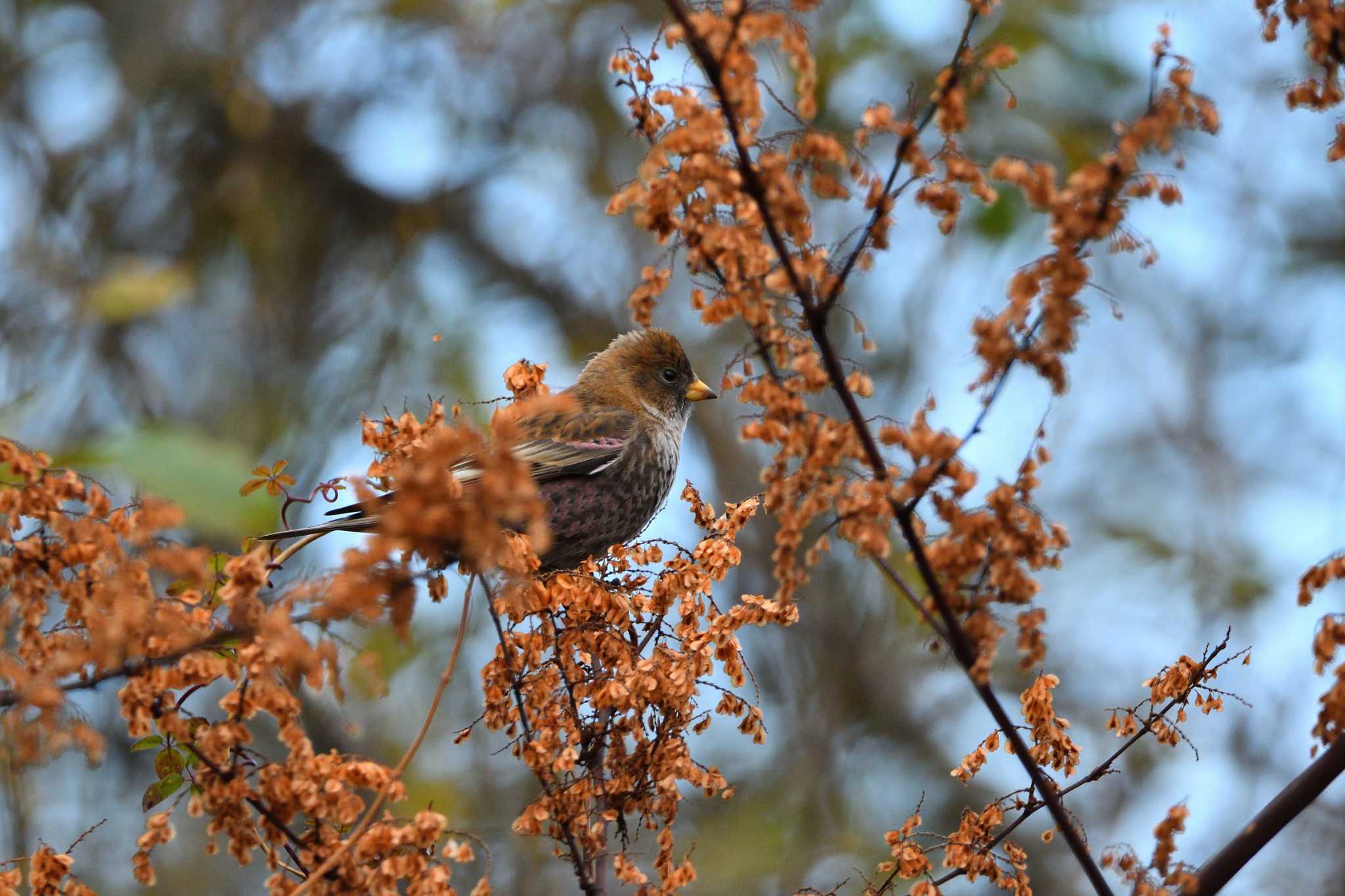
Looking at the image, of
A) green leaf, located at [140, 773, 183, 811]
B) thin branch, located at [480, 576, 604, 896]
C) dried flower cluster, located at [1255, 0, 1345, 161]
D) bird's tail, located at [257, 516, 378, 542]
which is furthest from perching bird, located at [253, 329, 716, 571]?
dried flower cluster, located at [1255, 0, 1345, 161]

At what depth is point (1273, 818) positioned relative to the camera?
179 centimetres

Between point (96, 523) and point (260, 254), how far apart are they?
275 inches

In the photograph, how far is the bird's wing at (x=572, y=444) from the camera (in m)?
4.92

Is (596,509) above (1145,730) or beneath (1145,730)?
above

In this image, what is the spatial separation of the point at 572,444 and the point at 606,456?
14cm

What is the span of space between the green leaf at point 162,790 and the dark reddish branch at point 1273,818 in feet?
5.78

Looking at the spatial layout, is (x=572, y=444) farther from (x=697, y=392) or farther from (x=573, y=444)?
(x=697, y=392)

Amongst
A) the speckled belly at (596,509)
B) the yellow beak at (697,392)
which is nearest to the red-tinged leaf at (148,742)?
the speckled belly at (596,509)

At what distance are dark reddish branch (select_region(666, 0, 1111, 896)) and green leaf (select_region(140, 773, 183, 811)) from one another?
1.47 m

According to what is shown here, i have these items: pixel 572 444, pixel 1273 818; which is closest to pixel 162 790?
pixel 1273 818

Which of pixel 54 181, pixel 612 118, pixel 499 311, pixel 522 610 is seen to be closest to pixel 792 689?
pixel 499 311

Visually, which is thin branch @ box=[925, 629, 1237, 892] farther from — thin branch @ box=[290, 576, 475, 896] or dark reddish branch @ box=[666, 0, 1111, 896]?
thin branch @ box=[290, 576, 475, 896]

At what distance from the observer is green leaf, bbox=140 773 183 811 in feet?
8.05

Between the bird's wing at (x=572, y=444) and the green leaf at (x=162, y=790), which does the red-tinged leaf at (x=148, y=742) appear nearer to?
the green leaf at (x=162, y=790)
